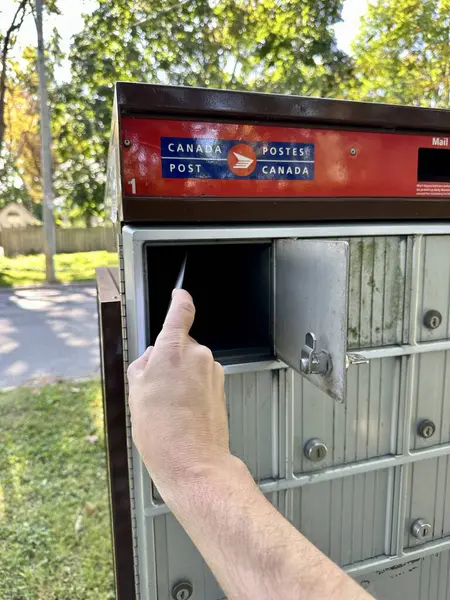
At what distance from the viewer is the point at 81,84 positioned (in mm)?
6535

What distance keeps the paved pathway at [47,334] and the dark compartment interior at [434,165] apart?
475 cm

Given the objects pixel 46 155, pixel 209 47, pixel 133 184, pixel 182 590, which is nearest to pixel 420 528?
pixel 182 590

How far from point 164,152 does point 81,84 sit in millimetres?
6111

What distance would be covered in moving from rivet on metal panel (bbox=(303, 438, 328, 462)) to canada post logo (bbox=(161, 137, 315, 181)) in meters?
0.85

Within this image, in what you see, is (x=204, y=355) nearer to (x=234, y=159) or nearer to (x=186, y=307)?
(x=186, y=307)

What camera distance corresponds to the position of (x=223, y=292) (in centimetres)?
216

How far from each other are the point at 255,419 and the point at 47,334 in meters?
5.57

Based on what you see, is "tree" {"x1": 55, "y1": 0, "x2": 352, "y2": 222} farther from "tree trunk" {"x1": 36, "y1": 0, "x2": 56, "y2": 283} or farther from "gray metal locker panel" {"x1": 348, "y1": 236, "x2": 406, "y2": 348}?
"gray metal locker panel" {"x1": 348, "y1": 236, "x2": 406, "y2": 348}

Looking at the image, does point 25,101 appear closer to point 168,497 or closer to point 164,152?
point 164,152

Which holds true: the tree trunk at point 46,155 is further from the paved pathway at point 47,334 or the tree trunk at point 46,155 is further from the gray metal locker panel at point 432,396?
the gray metal locker panel at point 432,396

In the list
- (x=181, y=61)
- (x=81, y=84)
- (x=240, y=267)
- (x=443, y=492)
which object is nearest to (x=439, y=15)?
(x=181, y=61)

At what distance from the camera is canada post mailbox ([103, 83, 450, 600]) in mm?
1299

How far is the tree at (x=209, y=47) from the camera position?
604cm

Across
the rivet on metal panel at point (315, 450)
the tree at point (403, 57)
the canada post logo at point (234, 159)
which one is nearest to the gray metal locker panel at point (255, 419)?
the rivet on metal panel at point (315, 450)
